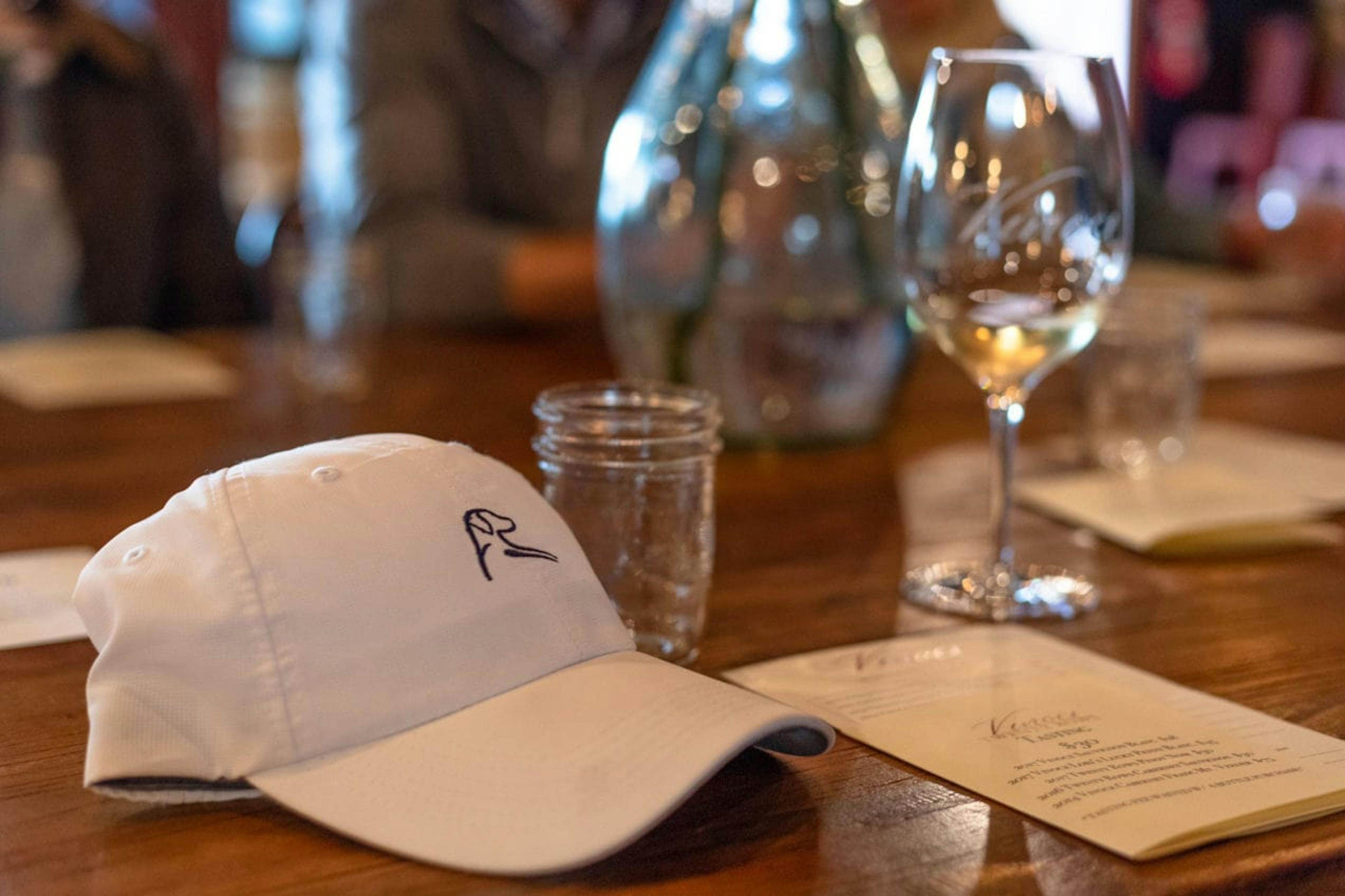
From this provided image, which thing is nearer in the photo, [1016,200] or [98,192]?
[1016,200]

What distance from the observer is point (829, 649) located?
61 cm

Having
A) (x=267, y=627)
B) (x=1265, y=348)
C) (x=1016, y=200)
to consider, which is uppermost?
(x=1016, y=200)

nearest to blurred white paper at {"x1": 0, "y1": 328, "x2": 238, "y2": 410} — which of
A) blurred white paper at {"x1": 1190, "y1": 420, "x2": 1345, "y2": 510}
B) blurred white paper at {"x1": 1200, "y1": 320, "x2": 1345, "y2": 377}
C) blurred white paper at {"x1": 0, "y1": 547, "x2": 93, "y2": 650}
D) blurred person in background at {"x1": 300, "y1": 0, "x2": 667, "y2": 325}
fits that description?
blurred white paper at {"x1": 0, "y1": 547, "x2": 93, "y2": 650}

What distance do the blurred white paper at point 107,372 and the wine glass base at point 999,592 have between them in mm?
676

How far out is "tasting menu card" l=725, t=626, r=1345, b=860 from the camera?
44 cm

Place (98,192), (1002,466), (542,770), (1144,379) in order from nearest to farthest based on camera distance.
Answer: (542,770)
(1002,466)
(1144,379)
(98,192)

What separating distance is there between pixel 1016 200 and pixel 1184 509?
294 mm

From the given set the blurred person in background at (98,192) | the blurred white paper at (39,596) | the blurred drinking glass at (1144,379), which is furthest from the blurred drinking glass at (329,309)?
the blurred person in background at (98,192)

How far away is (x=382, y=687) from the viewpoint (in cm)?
44

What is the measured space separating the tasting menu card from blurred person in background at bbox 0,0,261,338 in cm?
186

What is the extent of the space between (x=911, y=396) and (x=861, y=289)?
307 mm

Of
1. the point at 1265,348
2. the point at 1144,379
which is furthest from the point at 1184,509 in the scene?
the point at 1265,348

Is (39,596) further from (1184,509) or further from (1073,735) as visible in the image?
(1184,509)

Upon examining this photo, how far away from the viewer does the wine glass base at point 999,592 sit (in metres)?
0.66
